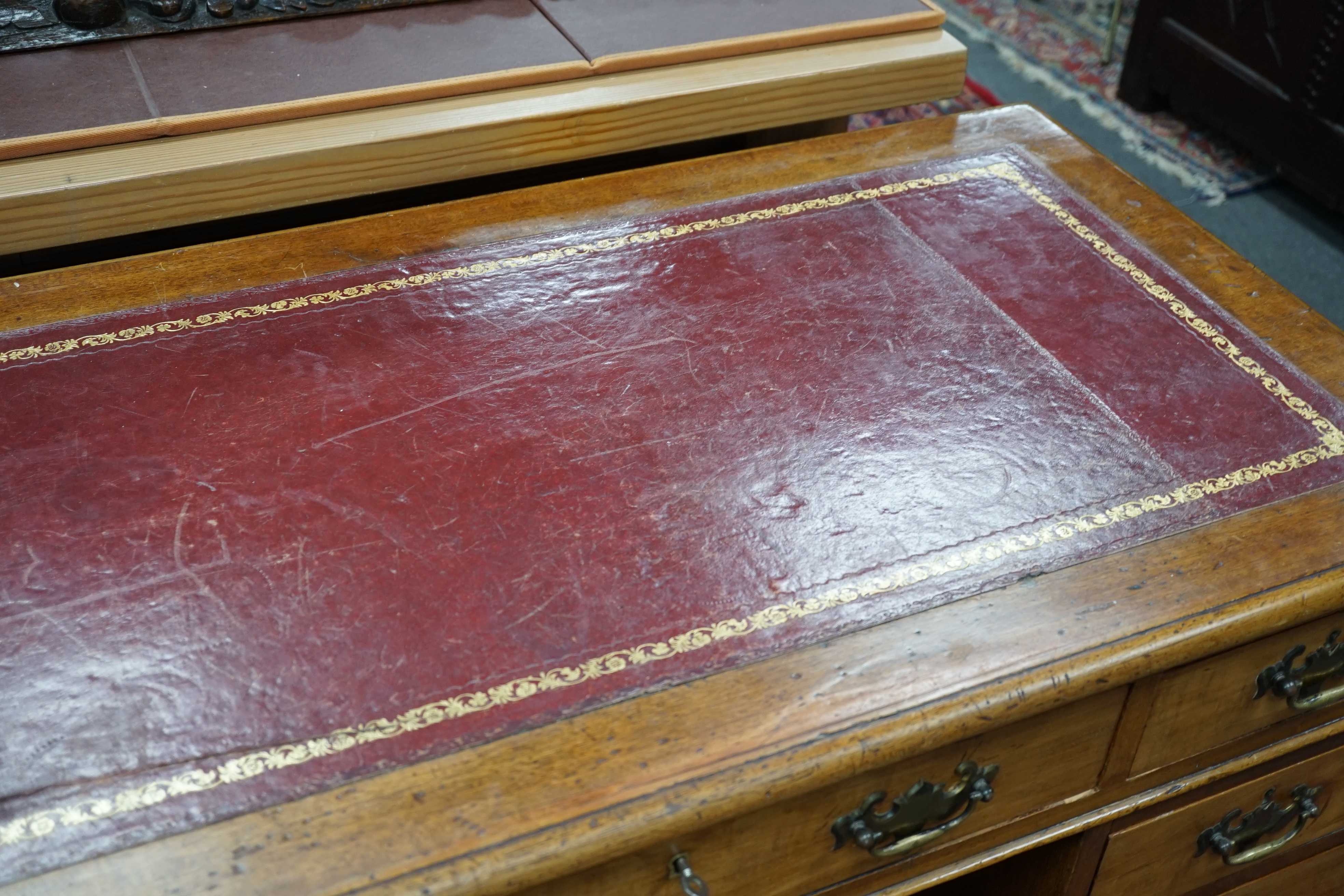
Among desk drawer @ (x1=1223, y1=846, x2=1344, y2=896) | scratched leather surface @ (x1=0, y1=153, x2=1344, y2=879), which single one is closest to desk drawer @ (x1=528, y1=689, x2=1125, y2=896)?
scratched leather surface @ (x1=0, y1=153, x2=1344, y2=879)

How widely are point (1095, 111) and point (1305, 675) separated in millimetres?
2210

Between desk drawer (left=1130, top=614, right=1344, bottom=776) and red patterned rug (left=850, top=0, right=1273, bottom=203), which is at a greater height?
desk drawer (left=1130, top=614, right=1344, bottom=776)

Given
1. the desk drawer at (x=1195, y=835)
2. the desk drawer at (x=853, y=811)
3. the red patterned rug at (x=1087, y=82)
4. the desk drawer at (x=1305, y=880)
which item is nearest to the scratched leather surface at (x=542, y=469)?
the desk drawer at (x=853, y=811)

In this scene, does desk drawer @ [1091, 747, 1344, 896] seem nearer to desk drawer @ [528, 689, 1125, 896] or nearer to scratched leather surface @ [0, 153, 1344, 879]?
desk drawer @ [528, 689, 1125, 896]

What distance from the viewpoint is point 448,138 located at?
144cm

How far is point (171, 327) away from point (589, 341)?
1.33 feet

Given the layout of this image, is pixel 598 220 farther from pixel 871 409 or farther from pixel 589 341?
pixel 871 409

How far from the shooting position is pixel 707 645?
92 centimetres

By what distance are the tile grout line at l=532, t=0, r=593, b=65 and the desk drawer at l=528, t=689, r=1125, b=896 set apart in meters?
0.97

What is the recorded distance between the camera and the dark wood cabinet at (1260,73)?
242 centimetres

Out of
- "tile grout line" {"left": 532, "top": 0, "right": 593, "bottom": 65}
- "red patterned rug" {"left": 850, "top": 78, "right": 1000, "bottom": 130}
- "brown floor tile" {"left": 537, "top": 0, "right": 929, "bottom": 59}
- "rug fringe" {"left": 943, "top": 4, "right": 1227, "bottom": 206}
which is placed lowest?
"rug fringe" {"left": 943, "top": 4, "right": 1227, "bottom": 206}

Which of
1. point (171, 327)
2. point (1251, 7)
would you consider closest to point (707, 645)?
point (171, 327)

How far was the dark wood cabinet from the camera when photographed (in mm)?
2424

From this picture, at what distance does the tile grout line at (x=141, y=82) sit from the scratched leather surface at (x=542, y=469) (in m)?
0.31
